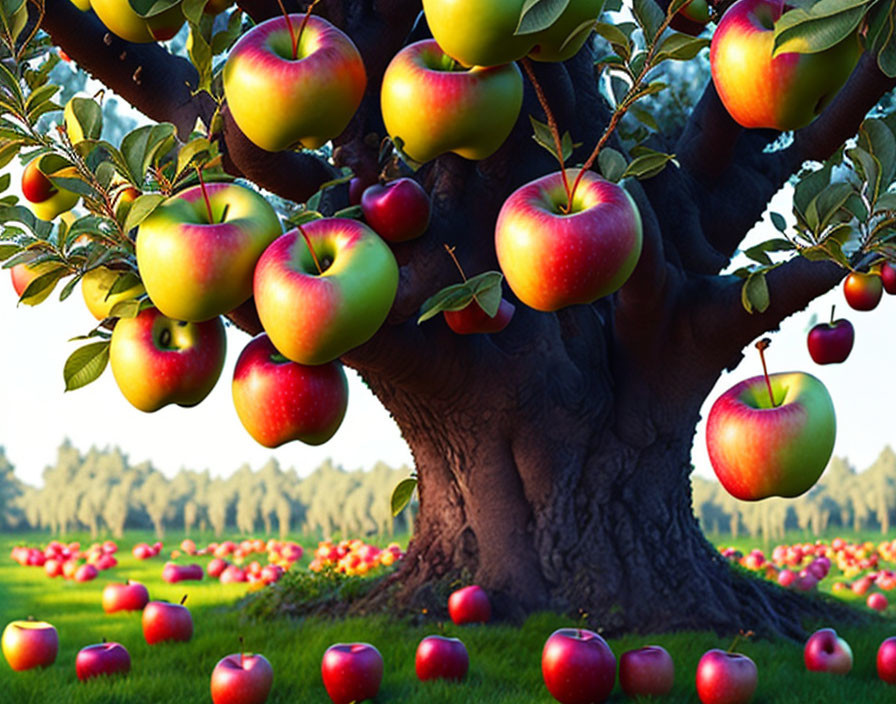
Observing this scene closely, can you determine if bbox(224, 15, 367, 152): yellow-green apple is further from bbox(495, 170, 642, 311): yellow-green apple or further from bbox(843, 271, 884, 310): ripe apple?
bbox(843, 271, 884, 310): ripe apple

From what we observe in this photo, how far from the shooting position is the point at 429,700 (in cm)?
394

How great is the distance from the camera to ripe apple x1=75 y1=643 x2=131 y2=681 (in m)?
4.57

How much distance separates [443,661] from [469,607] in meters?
0.78

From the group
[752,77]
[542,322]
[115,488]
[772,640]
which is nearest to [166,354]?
[752,77]

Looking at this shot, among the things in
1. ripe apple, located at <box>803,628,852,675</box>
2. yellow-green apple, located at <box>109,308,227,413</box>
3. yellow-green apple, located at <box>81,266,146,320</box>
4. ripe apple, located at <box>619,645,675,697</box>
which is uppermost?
yellow-green apple, located at <box>81,266,146,320</box>

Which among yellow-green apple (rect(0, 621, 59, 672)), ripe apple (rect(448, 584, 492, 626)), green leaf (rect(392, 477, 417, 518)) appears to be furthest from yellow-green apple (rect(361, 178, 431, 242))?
yellow-green apple (rect(0, 621, 59, 672))

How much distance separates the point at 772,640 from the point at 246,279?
4.96 m

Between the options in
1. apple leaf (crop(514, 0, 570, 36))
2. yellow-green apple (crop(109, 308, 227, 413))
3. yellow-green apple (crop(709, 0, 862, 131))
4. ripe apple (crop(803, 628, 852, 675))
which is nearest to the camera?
apple leaf (crop(514, 0, 570, 36))

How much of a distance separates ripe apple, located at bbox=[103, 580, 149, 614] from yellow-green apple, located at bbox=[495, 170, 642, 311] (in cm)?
610

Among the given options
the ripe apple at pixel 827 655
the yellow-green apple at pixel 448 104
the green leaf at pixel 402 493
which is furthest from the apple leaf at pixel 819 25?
the ripe apple at pixel 827 655

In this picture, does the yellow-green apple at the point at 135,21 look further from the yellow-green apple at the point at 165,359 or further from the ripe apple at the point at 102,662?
the ripe apple at the point at 102,662

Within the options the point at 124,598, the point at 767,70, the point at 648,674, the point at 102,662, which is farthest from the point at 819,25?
the point at 124,598

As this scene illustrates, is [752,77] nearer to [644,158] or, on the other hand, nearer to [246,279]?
[644,158]

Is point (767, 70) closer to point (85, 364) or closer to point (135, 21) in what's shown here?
point (135, 21)
